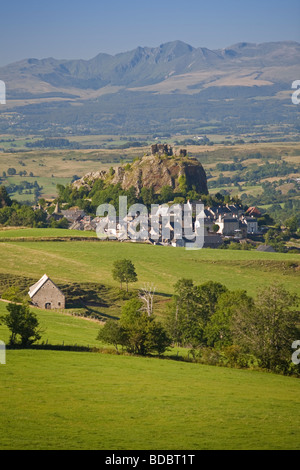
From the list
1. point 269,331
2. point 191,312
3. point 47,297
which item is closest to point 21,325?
point 269,331

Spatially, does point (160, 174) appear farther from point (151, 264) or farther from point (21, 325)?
point (21, 325)

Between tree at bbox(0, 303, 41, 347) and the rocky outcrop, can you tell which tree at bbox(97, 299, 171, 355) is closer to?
tree at bbox(0, 303, 41, 347)

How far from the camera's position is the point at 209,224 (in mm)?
142500

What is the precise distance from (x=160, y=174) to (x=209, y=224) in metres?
30.0

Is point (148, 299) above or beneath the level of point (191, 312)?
beneath

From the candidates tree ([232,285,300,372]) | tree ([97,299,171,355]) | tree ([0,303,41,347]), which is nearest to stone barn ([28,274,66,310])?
tree ([0,303,41,347])

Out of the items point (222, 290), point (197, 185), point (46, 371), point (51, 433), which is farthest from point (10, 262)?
point (197, 185)

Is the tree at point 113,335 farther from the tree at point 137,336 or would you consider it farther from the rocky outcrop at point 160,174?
the rocky outcrop at point 160,174

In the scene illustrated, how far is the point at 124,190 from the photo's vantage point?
546 feet

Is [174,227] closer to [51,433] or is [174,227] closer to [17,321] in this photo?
[17,321]

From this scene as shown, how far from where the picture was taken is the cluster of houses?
12912 cm

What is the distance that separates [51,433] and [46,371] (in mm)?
10327

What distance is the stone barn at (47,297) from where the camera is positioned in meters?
68.8

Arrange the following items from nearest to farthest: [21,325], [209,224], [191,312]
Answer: [21,325]
[191,312]
[209,224]
